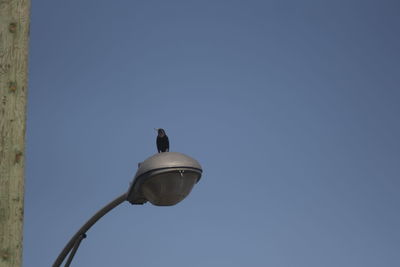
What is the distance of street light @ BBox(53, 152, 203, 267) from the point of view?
18.2 ft

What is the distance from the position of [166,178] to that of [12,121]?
185 cm

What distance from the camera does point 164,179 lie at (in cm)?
559

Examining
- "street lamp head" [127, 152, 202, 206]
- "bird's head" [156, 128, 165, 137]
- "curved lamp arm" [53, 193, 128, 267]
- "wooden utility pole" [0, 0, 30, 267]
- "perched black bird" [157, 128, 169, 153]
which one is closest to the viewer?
"wooden utility pole" [0, 0, 30, 267]

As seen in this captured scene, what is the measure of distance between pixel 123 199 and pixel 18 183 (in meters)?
2.22

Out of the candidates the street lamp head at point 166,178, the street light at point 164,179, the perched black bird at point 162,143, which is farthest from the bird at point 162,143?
the street lamp head at point 166,178

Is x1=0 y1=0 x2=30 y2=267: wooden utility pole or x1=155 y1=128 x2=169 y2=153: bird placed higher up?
x1=155 y1=128 x2=169 y2=153: bird

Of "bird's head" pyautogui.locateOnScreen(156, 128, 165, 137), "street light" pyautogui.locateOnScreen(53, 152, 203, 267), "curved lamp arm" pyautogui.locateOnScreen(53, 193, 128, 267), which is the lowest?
→ "curved lamp arm" pyautogui.locateOnScreen(53, 193, 128, 267)

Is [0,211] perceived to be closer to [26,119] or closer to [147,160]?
[26,119]

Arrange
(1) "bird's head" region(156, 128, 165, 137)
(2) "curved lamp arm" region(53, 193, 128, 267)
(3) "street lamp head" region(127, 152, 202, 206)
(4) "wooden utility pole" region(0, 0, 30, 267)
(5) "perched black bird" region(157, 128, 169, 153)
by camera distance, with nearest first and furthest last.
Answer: (4) "wooden utility pole" region(0, 0, 30, 267) → (3) "street lamp head" region(127, 152, 202, 206) → (2) "curved lamp arm" region(53, 193, 128, 267) → (5) "perched black bird" region(157, 128, 169, 153) → (1) "bird's head" region(156, 128, 165, 137)

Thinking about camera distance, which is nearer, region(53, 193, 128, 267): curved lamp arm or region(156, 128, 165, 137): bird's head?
region(53, 193, 128, 267): curved lamp arm

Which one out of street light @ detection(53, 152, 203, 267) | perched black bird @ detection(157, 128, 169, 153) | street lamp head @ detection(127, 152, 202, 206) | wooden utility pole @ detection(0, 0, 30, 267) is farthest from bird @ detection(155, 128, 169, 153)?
wooden utility pole @ detection(0, 0, 30, 267)

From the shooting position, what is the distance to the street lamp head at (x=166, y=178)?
5547mm

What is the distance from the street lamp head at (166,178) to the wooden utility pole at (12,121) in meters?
1.69

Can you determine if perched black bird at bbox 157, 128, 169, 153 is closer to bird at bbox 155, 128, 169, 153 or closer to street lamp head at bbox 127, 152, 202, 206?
bird at bbox 155, 128, 169, 153
